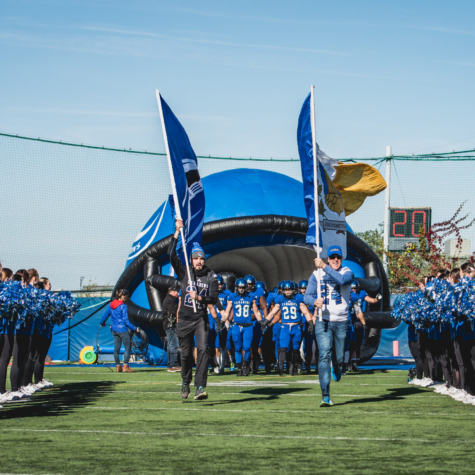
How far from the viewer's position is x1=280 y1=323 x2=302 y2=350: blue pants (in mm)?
15422

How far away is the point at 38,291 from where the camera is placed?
32.1 feet

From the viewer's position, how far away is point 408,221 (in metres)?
24.9

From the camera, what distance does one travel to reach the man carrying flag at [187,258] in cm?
945

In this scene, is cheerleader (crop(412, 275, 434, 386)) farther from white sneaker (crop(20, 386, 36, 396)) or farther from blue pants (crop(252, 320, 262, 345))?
white sneaker (crop(20, 386, 36, 396))

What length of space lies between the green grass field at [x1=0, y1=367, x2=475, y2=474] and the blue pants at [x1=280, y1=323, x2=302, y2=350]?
420 centimetres

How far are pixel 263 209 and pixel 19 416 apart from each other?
14179 millimetres

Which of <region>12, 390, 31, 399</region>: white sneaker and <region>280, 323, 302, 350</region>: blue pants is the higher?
<region>280, 323, 302, 350</region>: blue pants

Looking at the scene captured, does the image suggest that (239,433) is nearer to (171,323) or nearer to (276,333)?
(276,333)

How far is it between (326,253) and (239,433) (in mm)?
3831

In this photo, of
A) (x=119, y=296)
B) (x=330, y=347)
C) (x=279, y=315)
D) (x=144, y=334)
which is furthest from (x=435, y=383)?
(x=144, y=334)

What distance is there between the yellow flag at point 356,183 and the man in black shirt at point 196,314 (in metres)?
2.85

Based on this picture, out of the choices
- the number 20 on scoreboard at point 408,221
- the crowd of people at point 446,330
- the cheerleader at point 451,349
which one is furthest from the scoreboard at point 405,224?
the cheerleader at point 451,349

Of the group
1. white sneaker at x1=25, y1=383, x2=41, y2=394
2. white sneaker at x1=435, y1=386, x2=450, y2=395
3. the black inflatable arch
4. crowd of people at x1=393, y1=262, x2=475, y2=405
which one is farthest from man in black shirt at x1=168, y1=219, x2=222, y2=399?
the black inflatable arch

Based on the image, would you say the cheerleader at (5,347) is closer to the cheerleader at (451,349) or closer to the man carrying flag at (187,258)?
the man carrying flag at (187,258)
